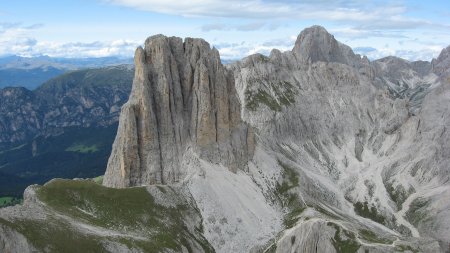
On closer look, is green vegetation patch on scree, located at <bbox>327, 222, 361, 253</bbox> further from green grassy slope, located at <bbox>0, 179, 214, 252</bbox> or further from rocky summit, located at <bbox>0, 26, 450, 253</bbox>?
green grassy slope, located at <bbox>0, 179, 214, 252</bbox>

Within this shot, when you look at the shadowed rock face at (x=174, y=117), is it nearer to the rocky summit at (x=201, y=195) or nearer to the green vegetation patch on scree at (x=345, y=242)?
the rocky summit at (x=201, y=195)

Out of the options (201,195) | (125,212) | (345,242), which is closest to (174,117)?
(201,195)

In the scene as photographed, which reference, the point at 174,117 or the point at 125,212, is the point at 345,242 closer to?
the point at 125,212

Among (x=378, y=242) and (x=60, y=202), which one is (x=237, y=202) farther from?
(x=60, y=202)

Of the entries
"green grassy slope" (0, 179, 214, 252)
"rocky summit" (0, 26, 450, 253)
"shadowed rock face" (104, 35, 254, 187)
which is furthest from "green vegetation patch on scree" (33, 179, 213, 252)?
"shadowed rock face" (104, 35, 254, 187)

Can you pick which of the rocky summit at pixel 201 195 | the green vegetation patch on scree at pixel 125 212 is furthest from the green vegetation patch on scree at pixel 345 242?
the green vegetation patch on scree at pixel 125 212

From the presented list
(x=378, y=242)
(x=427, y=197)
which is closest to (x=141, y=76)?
(x=378, y=242)
